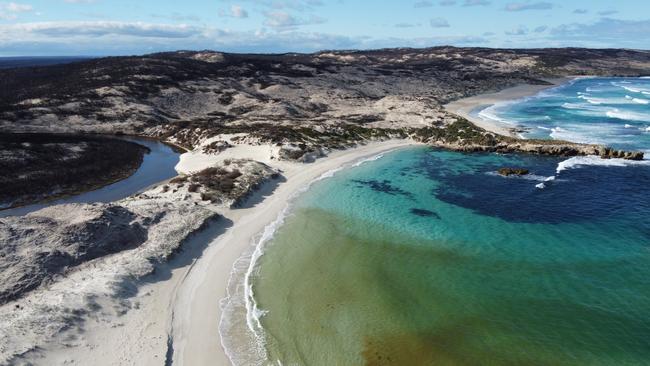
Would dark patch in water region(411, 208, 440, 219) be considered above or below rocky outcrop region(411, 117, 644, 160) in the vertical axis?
below

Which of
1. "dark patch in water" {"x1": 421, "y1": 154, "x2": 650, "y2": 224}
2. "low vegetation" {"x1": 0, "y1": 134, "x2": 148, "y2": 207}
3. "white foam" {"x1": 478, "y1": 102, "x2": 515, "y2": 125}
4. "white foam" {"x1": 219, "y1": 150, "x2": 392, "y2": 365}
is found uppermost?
"white foam" {"x1": 478, "y1": 102, "x2": 515, "y2": 125}

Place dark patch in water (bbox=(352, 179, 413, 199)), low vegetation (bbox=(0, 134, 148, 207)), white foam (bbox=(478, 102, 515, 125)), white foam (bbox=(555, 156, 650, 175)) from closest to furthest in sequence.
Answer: low vegetation (bbox=(0, 134, 148, 207))
dark patch in water (bbox=(352, 179, 413, 199))
white foam (bbox=(555, 156, 650, 175))
white foam (bbox=(478, 102, 515, 125))

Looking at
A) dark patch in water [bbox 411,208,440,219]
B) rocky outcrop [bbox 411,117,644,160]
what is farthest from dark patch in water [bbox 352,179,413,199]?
rocky outcrop [bbox 411,117,644,160]

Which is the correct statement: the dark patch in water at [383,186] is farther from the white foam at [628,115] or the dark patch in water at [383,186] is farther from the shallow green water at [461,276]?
the white foam at [628,115]

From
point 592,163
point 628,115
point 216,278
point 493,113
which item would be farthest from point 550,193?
point 628,115

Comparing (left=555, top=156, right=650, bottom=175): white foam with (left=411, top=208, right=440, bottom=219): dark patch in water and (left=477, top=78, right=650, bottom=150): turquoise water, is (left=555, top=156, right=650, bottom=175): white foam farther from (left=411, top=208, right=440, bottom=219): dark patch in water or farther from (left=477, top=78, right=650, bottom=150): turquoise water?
(left=411, top=208, right=440, bottom=219): dark patch in water

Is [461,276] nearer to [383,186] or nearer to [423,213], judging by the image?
[423,213]

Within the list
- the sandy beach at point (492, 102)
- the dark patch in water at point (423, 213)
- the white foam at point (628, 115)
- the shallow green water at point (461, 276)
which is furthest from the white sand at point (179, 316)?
the white foam at point (628, 115)

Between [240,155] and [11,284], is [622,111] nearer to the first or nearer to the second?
[240,155]

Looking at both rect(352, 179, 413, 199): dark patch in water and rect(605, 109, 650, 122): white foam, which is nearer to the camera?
rect(352, 179, 413, 199): dark patch in water
